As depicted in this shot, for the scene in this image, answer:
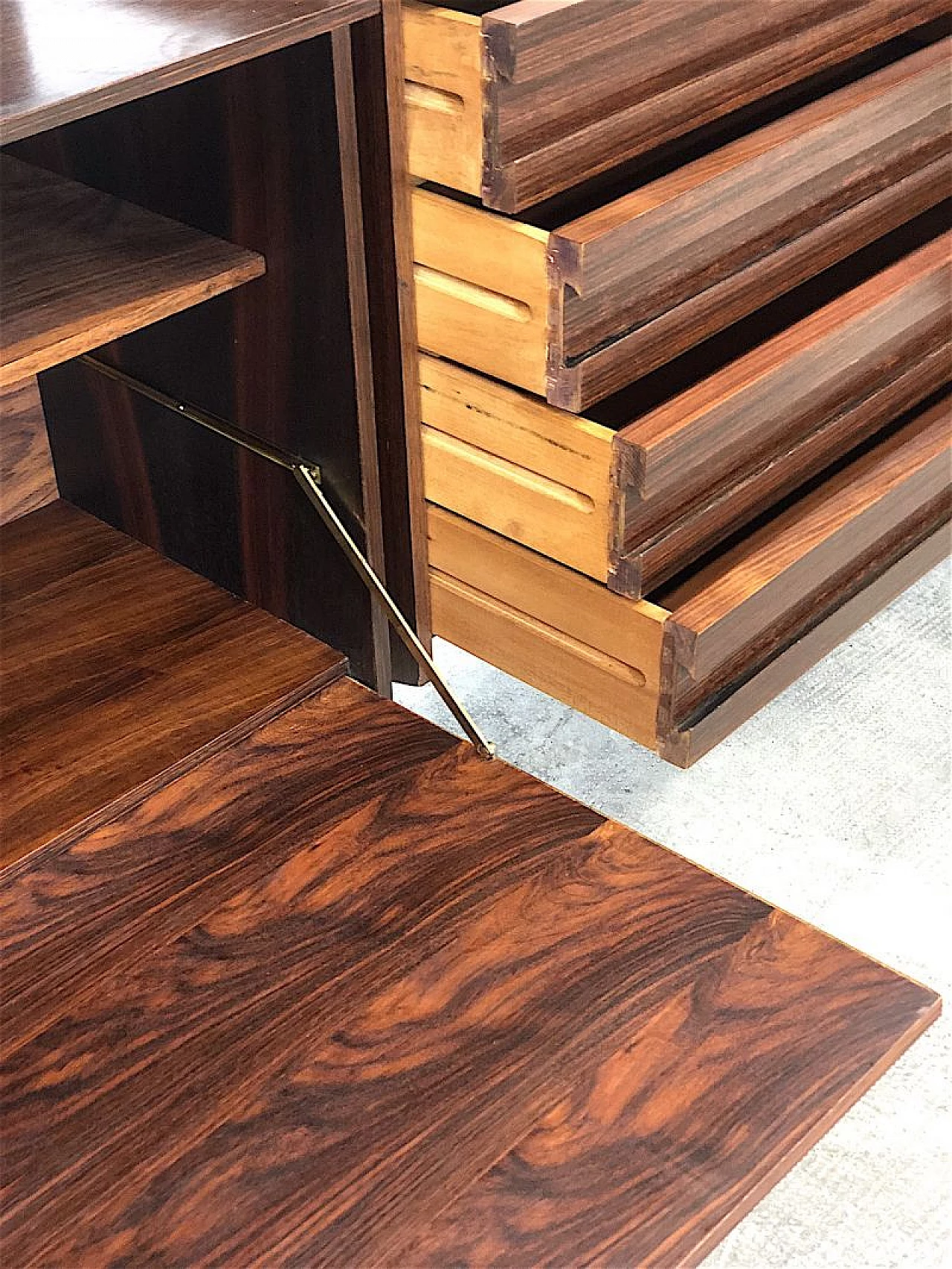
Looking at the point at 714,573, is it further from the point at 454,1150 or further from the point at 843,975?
the point at 454,1150

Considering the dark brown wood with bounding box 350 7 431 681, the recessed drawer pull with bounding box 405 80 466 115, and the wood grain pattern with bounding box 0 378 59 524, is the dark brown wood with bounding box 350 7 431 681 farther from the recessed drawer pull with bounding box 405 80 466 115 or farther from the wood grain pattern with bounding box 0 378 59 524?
the wood grain pattern with bounding box 0 378 59 524

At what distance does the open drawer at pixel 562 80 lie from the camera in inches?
35.7

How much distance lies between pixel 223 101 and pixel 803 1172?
79 centimetres

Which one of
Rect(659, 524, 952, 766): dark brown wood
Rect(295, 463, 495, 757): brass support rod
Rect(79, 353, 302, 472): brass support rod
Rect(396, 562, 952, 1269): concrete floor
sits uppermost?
Rect(79, 353, 302, 472): brass support rod

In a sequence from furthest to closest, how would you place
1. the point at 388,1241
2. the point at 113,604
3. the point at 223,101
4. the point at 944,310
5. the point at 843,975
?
the point at 944,310 < the point at 113,604 < the point at 223,101 < the point at 843,975 < the point at 388,1241

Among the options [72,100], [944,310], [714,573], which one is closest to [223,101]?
[72,100]

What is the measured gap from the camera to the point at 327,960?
0.86 metres

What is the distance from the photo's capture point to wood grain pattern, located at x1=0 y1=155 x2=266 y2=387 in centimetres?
92

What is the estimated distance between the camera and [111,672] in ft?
3.58

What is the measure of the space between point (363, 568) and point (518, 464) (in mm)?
130

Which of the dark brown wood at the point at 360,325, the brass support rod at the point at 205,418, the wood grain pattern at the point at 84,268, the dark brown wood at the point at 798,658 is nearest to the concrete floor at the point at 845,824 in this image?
the dark brown wood at the point at 798,658

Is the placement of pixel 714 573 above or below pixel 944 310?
below

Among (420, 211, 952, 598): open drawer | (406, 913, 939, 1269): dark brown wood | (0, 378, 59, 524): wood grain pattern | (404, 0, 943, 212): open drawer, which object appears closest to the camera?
(406, 913, 939, 1269): dark brown wood

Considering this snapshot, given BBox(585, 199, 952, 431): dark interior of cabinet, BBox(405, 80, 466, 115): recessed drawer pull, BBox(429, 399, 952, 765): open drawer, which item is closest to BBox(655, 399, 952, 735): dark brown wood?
BBox(429, 399, 952, 765): open drawer
